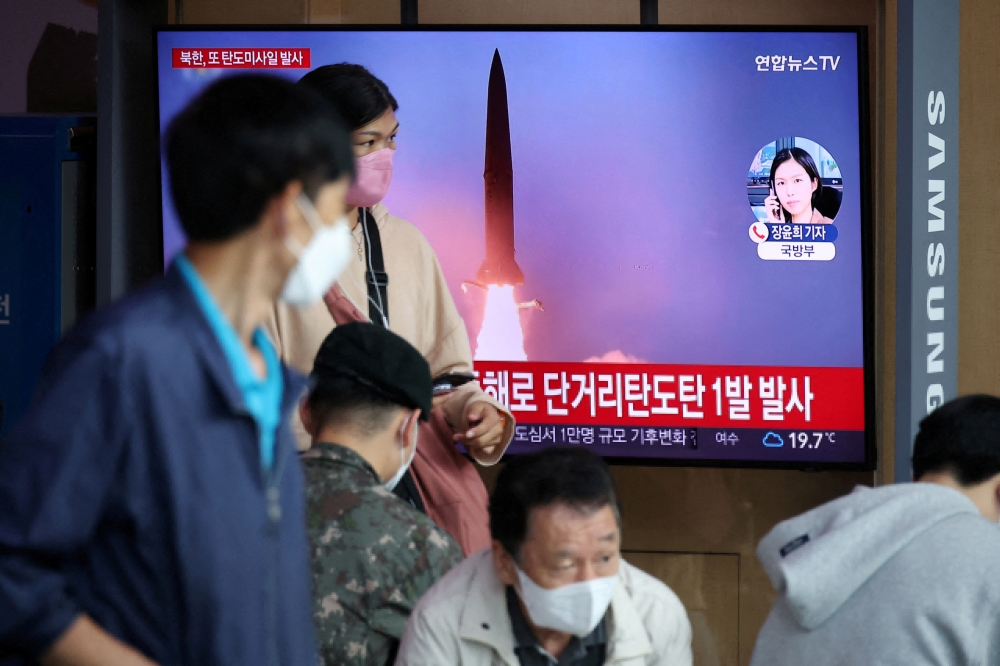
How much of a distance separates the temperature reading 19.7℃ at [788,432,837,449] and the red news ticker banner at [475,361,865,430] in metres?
0.02

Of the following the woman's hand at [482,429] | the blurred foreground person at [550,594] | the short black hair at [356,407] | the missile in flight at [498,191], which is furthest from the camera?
the missile in flight at [498,191]

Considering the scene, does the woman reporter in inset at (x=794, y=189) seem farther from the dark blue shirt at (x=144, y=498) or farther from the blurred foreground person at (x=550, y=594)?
the dark blue shirt at (x=144, y=498)

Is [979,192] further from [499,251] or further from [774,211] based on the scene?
[499,251]

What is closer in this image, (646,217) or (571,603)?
(571,603)

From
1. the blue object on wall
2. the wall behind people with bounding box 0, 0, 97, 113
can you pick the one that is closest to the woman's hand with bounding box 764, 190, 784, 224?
the blue object on wall

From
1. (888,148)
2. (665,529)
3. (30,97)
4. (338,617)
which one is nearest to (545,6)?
(888,148)

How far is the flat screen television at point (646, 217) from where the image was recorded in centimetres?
331

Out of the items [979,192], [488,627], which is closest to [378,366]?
[488,627]

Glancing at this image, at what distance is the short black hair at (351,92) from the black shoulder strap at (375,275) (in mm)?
276

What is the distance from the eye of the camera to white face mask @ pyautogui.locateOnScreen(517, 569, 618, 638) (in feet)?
5.84

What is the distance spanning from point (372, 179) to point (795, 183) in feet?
3.96

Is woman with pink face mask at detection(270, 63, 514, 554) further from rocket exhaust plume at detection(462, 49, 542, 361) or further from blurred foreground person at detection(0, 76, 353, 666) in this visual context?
blurred foreground person at detection(0, 76, 353, 666)

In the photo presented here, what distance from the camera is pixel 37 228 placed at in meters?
3.73

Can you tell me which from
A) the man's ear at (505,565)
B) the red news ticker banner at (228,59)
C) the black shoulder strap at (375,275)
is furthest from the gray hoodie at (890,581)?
the red news ticker banner at (228,59)
